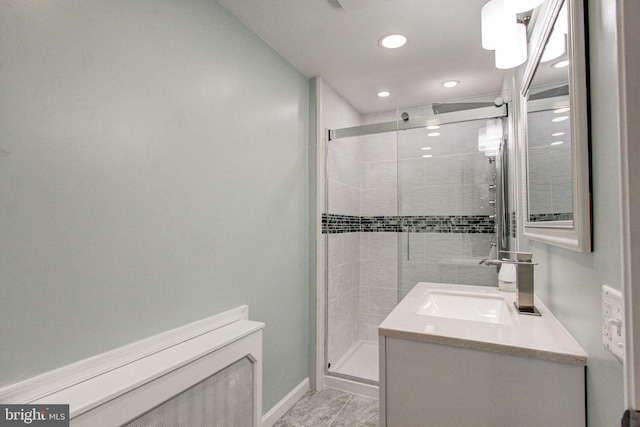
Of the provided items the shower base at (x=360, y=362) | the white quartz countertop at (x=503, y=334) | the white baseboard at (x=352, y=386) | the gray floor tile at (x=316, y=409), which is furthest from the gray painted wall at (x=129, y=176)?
the white quartz countertop at (x=503, y=334)

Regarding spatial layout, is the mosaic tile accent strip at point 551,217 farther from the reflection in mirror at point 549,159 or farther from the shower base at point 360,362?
the shower base at point 360,362

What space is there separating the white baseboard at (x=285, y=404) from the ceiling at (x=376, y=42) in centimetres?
→ 222

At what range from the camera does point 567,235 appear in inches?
37.4

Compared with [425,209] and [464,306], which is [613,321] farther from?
[425,209]

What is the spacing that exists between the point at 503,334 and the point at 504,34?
1145mm

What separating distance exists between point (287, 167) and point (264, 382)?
52.0 inches

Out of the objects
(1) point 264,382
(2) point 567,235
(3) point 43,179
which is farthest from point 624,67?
(1) point 264,382

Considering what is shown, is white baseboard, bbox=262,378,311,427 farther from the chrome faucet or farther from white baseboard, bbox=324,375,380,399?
the chrome faucet

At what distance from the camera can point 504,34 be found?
1337 mm

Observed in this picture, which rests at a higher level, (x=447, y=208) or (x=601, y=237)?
(x=447, y=208)

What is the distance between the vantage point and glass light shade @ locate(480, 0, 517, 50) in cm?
132

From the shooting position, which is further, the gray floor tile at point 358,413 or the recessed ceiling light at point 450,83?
the recessed ceiling light at point 450,83

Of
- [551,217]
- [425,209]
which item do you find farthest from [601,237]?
[425,209]

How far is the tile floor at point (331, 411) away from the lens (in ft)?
6.71
